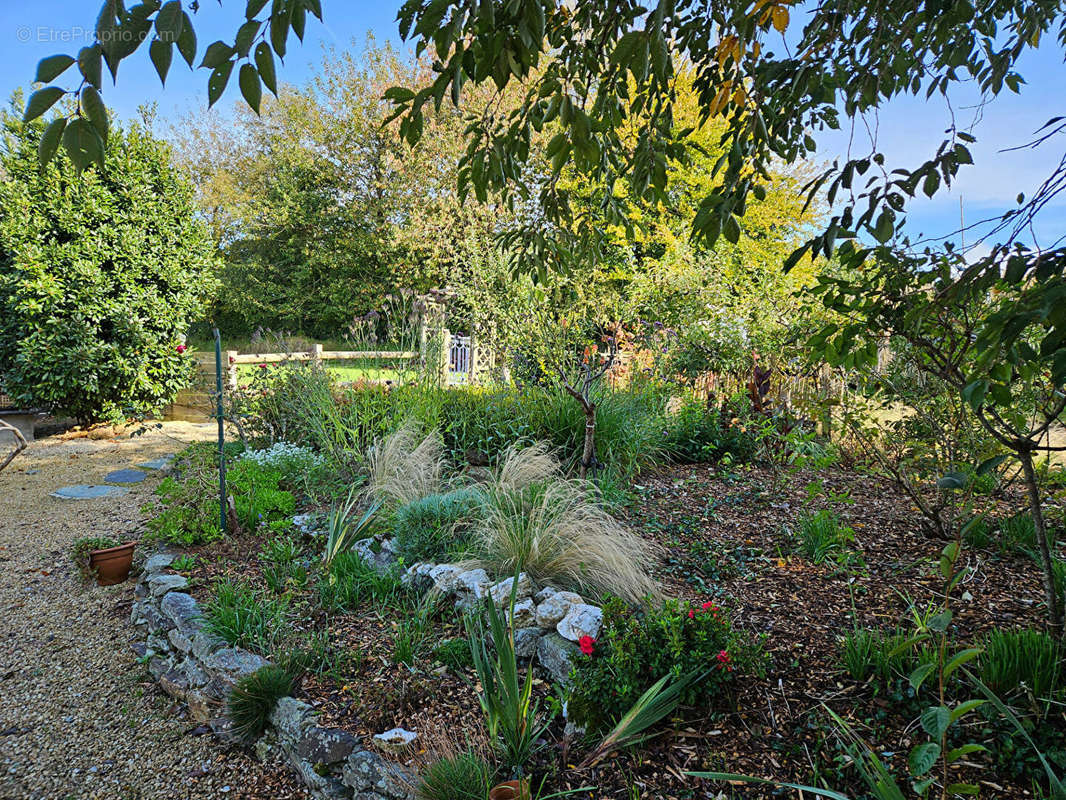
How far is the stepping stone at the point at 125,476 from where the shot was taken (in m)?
6.21

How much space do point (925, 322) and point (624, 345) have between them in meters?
4.13

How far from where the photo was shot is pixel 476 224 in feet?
46.0

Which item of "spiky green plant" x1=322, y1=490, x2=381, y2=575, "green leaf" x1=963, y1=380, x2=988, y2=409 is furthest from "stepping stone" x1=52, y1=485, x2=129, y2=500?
"green leaf" x1=963, y1=380, x2=988, y2=409

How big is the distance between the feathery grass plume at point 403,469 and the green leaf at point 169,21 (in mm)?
2890

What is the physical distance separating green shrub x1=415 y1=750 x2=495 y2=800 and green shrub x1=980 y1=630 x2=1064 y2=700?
1.41 m

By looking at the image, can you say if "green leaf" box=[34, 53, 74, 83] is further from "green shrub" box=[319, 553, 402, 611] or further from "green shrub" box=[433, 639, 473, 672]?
"green shrub" box=[319, 553, 402, 611]

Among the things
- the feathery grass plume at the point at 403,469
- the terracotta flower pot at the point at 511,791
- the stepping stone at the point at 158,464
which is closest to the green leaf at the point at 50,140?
the terracotta flower pot at the point at 511,791

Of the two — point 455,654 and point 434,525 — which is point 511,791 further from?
point 434,525

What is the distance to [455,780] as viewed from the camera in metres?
1.61

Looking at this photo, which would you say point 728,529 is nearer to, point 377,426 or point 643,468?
point 643,468

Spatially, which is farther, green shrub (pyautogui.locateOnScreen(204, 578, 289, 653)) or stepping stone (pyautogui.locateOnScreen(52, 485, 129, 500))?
stepping stone (pyautogui.locateOnScreen(52, 485, 129, 500))

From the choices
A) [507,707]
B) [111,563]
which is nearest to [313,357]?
[111,563]

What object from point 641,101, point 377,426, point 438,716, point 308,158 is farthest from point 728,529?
point 308,158

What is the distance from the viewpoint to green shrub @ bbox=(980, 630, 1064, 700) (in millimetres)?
1634
